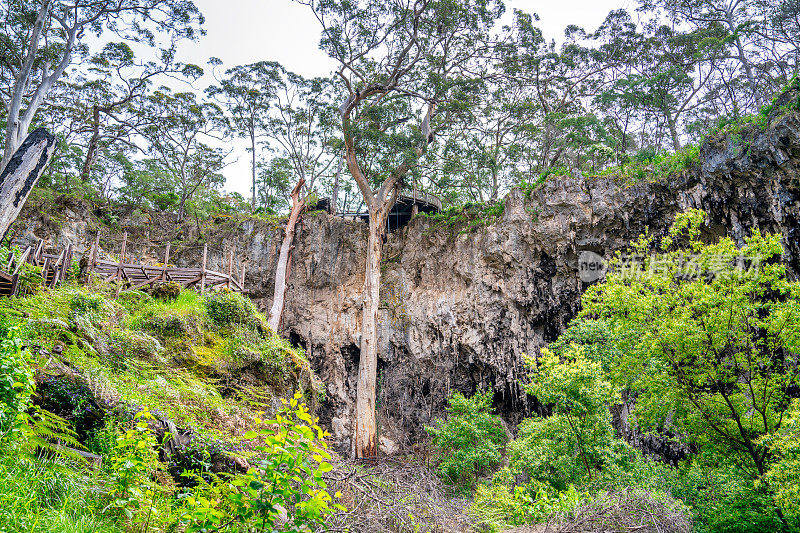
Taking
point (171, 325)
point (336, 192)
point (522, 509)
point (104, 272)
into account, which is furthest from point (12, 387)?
point (336, 192)

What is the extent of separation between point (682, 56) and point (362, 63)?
15.7 metres

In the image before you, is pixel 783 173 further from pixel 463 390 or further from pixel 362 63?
pixel 362 63

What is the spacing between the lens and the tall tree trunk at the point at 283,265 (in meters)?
17.7

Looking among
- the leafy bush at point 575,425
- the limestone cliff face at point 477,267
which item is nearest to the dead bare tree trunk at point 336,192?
the limestone cliff face at point 477,267

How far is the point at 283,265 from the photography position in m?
18.6

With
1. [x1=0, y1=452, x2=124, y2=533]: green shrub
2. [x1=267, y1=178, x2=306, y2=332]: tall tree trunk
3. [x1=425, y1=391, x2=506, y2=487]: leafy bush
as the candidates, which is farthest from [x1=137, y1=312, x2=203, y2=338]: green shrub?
[x1=425, y1=391, x2=506, y2=487]: leafy bush

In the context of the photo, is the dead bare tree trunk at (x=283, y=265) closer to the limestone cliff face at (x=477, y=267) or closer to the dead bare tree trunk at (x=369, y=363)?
the limestone cliff face at (x=477, y=267)

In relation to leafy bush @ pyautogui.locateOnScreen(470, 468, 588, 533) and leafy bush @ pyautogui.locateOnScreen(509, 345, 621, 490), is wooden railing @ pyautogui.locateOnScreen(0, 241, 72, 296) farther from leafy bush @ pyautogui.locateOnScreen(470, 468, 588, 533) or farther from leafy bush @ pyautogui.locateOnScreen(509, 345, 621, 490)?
leafy bush @ pyautogui.locateOnScreen(509, 345, 621, 490)

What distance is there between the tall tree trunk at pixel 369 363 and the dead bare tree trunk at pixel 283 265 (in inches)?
172

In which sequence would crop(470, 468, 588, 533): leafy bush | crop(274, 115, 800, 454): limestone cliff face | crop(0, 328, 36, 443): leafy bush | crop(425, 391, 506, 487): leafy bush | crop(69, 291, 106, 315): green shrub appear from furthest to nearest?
crop(425, 391, 506, 487): leafy bush < crop(274, 115, 800, 454): limestone cliff face < crop(69, 291, 106, 315): green shrub < crop(470, 468, 588, 533): leafy bush < crop(0, 328, 36, 443): leafy bush

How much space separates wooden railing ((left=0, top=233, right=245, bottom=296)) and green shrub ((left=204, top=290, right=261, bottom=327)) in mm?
2721

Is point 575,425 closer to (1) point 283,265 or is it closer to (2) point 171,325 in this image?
(2) point 171,325

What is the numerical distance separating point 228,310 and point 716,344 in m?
9.51

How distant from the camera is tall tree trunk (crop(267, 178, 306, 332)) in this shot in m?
17.7
